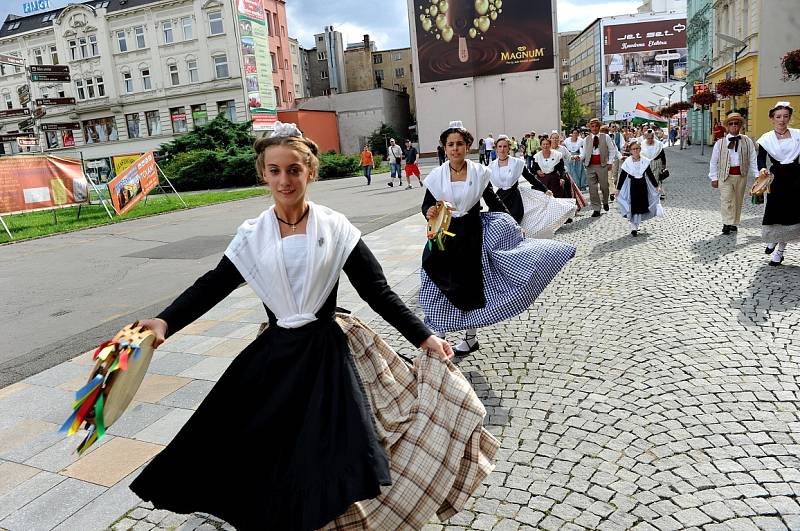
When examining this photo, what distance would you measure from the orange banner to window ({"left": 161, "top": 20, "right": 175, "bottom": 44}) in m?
33.1

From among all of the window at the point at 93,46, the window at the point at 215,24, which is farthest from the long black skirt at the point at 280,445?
the window at the point at 93,46

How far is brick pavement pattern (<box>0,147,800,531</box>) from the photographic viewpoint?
118 inches

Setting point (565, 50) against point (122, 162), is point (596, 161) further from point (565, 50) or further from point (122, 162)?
point (565, 50)

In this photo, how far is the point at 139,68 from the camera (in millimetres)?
48875

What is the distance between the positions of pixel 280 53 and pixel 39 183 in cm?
3820

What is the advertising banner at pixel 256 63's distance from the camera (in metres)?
45.0

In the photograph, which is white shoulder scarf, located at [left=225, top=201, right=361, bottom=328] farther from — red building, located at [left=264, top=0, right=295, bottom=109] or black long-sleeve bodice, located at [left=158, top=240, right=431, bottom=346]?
red building, located at [left=264, top=0, right=295, bottom=109]

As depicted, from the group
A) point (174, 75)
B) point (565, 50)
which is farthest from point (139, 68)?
point (565, 50)

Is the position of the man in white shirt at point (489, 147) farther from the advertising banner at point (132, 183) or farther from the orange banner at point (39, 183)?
the orange banner at point (39, 183)

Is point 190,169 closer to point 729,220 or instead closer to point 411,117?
point 729,220

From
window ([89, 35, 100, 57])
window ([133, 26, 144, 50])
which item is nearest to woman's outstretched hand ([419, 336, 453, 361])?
window ([133, 26, 144, 50])

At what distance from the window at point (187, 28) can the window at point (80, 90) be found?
35.3 feet

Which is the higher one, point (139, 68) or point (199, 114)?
point (139, 68)

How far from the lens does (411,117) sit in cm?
6594
